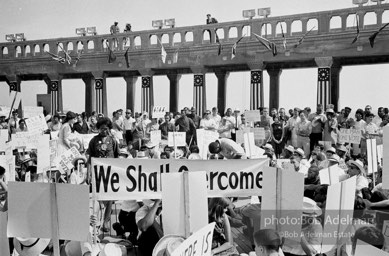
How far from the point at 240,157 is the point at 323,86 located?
1168cm

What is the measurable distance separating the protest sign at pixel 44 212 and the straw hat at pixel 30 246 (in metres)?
0.55

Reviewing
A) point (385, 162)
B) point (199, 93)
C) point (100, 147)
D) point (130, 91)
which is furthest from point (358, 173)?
point (130, 91)

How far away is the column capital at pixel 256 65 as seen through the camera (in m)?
19.6

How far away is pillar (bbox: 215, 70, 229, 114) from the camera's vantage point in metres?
21.2

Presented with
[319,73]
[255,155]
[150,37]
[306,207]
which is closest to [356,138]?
[255,155]

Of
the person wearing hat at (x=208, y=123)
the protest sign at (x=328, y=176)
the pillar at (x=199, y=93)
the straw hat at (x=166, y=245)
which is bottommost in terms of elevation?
the straw hat at (x=166, y=245)

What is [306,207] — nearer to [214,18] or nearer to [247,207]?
[247,207]

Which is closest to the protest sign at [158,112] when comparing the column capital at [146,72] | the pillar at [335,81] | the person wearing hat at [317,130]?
the person wearing hat at [317,130]

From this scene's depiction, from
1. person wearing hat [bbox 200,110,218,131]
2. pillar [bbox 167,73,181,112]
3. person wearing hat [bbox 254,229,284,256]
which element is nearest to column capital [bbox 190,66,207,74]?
pillar [bbox 167,73,181,112]

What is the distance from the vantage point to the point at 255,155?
9.27 meters

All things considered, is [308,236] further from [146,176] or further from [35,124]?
[35,124]

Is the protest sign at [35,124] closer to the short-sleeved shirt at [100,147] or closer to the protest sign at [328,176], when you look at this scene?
the short-sleeved shirt at [100,147]

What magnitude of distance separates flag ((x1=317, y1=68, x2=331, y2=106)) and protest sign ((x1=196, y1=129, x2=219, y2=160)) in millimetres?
9191

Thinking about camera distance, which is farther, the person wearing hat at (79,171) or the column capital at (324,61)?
the column capital at (324,61)
